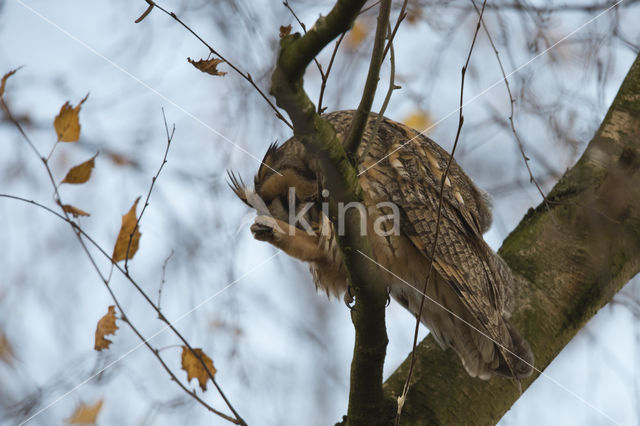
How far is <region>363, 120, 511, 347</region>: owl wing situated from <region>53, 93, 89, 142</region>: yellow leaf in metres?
1.05

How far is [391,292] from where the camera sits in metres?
2.77

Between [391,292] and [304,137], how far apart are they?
149 cm

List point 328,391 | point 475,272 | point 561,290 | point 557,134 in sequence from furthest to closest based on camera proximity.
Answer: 1. point 328,391
2. point 557,134
3. point 561,290
4. point 475,272

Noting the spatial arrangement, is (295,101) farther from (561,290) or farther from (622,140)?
(622,140)

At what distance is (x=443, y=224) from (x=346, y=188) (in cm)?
97

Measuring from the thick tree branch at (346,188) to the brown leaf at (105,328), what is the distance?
2.74 ft

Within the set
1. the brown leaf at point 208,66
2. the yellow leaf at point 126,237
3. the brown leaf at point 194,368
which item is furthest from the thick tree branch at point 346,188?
the yellow leaf at point 126,237

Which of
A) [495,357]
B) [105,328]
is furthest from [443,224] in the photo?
[105,328]

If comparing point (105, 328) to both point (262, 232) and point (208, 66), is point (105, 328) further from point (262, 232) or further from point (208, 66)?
point (208, 66)

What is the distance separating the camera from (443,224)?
94.7 inches

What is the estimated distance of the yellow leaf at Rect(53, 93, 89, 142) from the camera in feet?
6.21

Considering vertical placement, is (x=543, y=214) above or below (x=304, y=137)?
below

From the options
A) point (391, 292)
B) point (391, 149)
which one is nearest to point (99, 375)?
point (391, 292)

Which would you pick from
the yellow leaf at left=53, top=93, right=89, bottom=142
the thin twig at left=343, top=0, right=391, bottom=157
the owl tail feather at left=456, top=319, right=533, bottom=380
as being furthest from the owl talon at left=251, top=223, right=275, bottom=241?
the owl tail feather at left=456, top=319, right=533, bottom=380
